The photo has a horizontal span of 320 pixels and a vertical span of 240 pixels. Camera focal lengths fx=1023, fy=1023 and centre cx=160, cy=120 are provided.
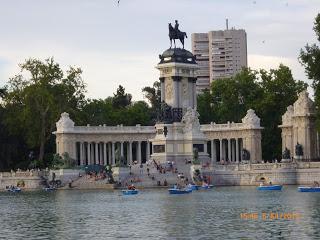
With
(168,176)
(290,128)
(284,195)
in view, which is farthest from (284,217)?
(290,128)

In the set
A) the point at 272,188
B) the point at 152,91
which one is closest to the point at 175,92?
the point at 272,188

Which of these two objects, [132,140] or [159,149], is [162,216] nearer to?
[159,149]

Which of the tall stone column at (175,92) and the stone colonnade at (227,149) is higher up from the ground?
the tall stone column at (175,92)

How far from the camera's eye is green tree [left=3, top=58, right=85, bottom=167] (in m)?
132

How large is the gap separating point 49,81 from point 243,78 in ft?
85.4

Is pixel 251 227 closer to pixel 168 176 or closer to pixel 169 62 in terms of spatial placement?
pixel 168 176

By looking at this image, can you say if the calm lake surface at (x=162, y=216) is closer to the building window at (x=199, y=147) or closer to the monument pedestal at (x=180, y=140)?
the monument pedestal at (x=180, y=140)

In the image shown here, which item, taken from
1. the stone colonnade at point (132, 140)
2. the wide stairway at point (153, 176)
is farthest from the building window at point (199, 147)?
the wide stairway at point (153, 176)

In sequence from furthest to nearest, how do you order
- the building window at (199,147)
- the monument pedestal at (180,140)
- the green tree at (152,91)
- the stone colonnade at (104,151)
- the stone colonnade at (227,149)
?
the green tree at (152,91), the stone colonnade at (104,151), the stone colonnade at (227,149), the building window at (199,147), the monument pedestal at (180,140)
